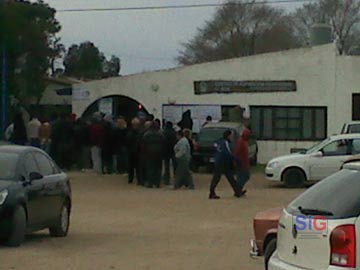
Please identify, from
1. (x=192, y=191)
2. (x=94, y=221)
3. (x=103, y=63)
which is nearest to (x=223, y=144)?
(x=192, y=191)

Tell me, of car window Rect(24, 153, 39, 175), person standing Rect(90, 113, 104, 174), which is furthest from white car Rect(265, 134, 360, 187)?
car window Rect(24, 153, 39, 175)

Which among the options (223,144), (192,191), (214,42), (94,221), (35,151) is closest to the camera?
(35,151)

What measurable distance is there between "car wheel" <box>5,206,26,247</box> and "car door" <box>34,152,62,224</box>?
3.56ft

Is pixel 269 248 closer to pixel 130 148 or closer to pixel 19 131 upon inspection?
pixel 130 148

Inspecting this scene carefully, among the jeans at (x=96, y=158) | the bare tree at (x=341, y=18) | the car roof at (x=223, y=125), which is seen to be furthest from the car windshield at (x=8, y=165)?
the bare tree at (x=341, y=18)

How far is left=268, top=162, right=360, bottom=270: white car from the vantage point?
286 inches

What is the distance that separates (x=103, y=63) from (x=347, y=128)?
55.0 metres

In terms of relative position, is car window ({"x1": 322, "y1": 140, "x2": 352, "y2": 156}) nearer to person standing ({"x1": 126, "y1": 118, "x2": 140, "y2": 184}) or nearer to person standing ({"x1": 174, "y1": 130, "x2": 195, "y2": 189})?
person standing ({"x1": 174, "y1": 130, "x2": 195, "y2": 189})

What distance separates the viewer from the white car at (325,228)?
286 inches

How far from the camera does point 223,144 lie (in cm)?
2383

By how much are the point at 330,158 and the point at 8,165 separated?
47.1ft

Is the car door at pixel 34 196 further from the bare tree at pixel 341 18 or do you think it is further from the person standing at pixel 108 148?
the bare tree at pixel 341 18

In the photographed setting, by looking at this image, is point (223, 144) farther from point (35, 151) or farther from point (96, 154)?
point (35, 151)

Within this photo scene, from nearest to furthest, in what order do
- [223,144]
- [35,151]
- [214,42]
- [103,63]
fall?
[35,151]
[223,144]
[214,42]
[103,63]
